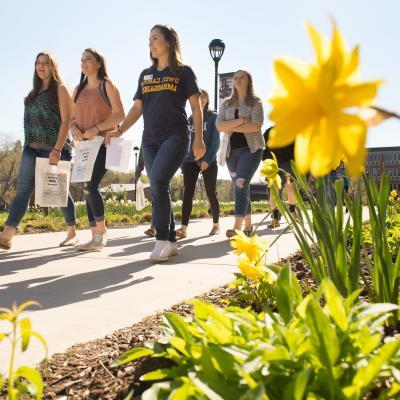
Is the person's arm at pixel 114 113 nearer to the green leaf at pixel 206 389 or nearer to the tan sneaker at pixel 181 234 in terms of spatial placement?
the tan sneaker at pixel 181 234

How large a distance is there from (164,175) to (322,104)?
3.57 m

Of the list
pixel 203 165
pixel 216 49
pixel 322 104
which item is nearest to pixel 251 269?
pixel 322 104

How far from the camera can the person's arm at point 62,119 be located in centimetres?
477

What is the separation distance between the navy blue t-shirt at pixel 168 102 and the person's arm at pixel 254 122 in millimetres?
1497

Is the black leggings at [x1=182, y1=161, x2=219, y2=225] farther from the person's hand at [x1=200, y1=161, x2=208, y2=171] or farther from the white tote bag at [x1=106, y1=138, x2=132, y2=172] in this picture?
the white tote bag at [x1=106, y1=138, x2=132, y2=172]

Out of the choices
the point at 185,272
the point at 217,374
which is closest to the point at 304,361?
the point at 217,374

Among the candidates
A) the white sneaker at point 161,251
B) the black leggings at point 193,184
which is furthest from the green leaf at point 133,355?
the black leggings at point 193,184

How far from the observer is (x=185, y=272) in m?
3.45

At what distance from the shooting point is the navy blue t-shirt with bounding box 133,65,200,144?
13.8 feet

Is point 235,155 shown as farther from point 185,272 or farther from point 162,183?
point 185,272

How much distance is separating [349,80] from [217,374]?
69 centimetres

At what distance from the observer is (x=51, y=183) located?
480 cm

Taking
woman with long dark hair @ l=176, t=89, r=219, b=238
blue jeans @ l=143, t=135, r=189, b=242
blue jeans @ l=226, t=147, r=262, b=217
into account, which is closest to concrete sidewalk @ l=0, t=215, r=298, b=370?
blue jeans @ l=143, t=135, r=189, b=242

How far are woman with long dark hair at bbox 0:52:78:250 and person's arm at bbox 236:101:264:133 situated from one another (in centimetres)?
197
